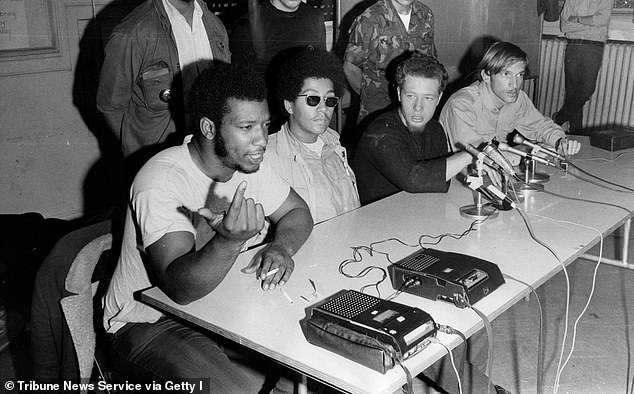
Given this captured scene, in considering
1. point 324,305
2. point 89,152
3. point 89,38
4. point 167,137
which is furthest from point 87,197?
point 324,305

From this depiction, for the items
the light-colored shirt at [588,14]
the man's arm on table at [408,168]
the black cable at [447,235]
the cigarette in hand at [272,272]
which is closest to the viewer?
the cigarette in hand at [272,272]

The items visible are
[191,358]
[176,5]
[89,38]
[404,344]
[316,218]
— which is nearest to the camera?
[404,344]

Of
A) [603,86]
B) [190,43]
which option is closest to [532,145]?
[190,43]

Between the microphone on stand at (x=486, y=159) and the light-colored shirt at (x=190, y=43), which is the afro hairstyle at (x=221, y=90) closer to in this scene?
the microphone on stand at (x=486, y=159)

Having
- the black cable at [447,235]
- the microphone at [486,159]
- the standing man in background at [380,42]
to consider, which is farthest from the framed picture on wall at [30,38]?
the black cable at [447,235]

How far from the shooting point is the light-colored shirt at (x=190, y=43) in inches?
122

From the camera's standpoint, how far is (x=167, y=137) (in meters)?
3.30

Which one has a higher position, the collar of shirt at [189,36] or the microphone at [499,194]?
the collar of shirt at [189,36]

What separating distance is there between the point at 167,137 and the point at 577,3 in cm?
398

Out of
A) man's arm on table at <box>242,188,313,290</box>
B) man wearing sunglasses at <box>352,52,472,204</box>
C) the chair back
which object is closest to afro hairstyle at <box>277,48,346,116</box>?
man wearing sunglasses at <box>352,52,472,204</box>

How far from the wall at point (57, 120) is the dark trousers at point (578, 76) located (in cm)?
372

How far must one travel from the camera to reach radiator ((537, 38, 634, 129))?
5.71 metres

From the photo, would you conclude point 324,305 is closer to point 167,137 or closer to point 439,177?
point 439,177

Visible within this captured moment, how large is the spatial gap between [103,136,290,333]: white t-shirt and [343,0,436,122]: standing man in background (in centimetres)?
180
